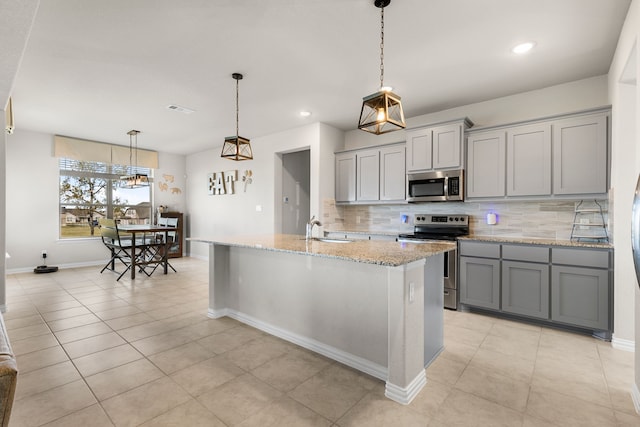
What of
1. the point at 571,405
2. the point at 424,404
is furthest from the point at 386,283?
the point at 571,405

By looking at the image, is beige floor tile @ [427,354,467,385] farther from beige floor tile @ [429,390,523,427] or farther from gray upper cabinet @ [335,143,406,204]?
gray upper cabinet @ [335,143,406,204]

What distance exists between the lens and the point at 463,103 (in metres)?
4.03

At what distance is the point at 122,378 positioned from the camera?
2.08 m

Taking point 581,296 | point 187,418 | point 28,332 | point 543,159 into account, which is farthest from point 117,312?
point 543,159

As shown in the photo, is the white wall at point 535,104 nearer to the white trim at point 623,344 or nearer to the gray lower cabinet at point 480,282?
the gray lower cabinet at point 480,282

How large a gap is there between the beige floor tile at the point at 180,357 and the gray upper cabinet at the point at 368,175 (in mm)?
3101

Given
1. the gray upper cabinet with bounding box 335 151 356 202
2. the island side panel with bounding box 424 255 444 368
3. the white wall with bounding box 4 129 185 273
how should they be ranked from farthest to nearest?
the white wall with bounding box 4 129 185 273
the gray upper cabinet with bounding box 335 151 356 202
the island side panel with bounding box 424 255 444 368

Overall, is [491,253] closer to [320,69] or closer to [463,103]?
[463,103]

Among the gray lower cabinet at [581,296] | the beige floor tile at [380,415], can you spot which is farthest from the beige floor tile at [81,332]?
the gray lower cabinet at [581,296]

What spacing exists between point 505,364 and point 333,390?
4.42ft

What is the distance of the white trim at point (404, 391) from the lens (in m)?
1.83

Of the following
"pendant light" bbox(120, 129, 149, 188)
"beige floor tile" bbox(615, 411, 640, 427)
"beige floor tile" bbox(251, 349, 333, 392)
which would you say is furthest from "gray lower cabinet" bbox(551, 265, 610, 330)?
"pendant light" bbox(120, 129, 149, 188)

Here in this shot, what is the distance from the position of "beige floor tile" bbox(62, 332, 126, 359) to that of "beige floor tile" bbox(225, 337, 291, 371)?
3.43ft

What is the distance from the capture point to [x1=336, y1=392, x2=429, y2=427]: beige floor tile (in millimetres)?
1649
